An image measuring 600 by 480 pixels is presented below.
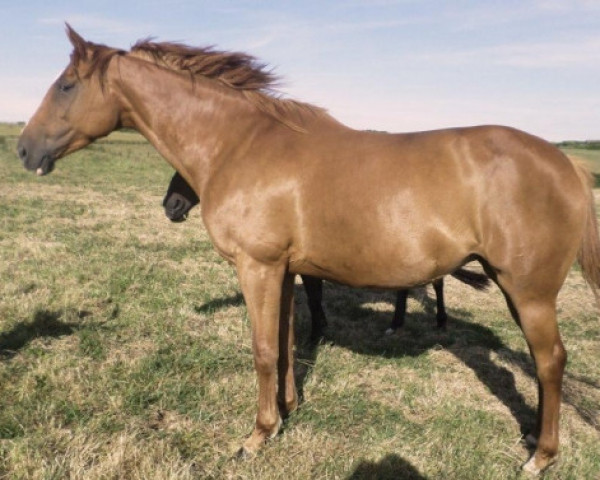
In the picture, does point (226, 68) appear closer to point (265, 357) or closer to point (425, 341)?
point (265, 357)

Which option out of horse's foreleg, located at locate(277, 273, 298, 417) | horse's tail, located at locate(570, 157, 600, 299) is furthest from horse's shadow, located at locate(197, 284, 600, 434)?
horse's tail, located at locate(570, 157, 600, 299)

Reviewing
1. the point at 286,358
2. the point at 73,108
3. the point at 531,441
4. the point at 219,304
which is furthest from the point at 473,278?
the point at 73,108

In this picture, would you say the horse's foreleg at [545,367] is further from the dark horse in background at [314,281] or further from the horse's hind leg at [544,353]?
the dark horse in background at [314,281]

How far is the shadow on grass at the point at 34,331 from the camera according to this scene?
12.9ft

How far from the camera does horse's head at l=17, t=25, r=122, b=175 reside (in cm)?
308

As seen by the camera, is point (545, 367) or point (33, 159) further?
point (33, 159)

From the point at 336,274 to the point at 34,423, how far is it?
6.87ft

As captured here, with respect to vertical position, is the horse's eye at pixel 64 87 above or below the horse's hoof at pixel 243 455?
above

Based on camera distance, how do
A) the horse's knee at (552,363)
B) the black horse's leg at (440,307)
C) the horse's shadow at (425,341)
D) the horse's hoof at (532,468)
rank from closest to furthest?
the horse's knee at (552,363) < the horse's hoof at (532,468) < the horse's shadow at (425,341) < the black horse's leg at (440,307)

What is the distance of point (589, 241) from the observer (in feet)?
9.75

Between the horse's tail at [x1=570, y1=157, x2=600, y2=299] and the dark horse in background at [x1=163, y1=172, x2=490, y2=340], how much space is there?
0.92 metres

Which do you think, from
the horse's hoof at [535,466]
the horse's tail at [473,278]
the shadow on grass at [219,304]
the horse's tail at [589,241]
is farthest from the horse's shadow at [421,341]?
the horse's tail at [589,241]

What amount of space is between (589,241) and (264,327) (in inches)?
82.9

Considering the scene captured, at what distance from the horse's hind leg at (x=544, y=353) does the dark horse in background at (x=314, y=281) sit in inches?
24.9
